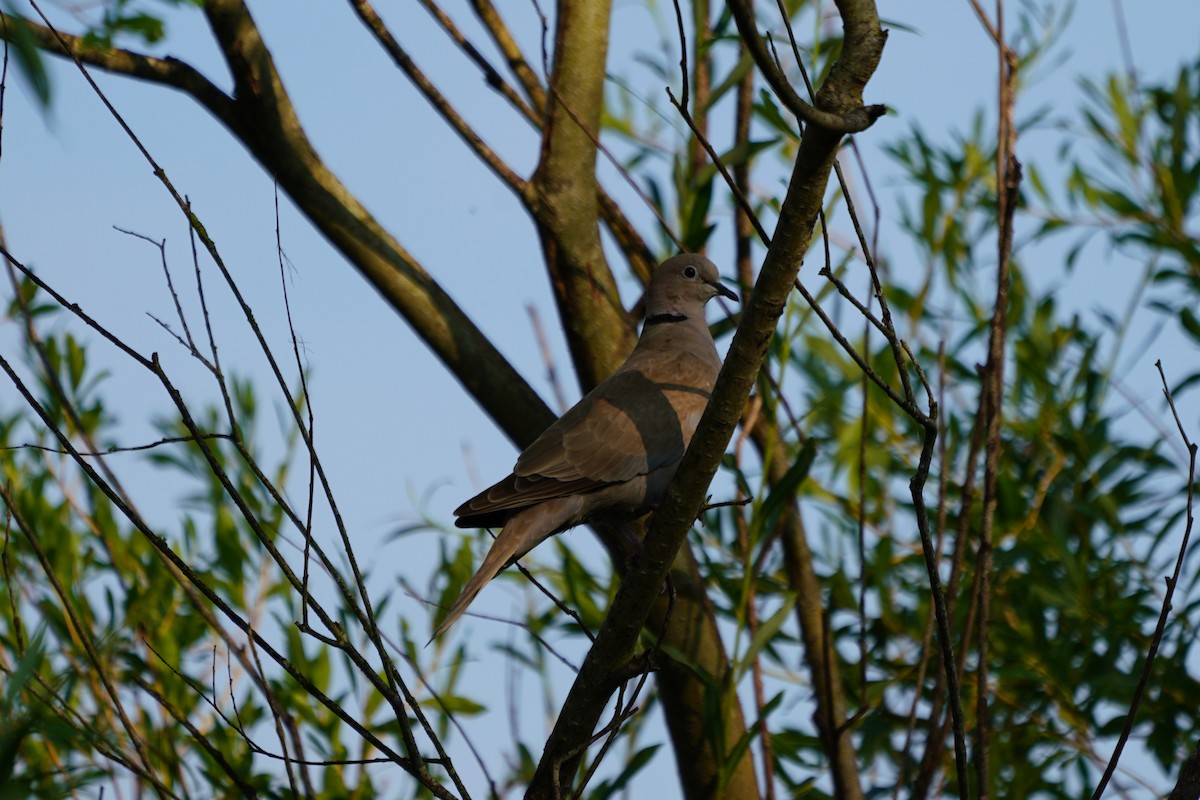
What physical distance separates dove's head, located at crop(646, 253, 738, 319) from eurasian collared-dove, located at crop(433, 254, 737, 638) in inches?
16.2

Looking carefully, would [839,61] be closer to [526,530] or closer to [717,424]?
[717,424]

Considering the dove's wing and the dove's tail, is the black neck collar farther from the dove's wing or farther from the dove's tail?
the dove's tail

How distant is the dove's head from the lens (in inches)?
183

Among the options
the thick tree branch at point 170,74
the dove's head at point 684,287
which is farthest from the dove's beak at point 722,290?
the thick tree branch at point 170,74

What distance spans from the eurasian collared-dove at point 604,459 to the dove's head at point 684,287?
412 mm

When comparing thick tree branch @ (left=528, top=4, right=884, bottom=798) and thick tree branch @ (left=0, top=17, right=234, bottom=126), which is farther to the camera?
thick tree branch @ (left=0, top=17, right=234, bottom=126)

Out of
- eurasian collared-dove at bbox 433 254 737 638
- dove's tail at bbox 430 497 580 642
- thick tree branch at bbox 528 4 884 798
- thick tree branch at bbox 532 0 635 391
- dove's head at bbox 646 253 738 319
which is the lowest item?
thick tree branch at bbox 528 4 884 798

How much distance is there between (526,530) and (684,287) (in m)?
1.48

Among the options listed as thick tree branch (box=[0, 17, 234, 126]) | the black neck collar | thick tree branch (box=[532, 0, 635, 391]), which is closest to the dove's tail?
thick tree branch (box=[532, 0, 635, 391])

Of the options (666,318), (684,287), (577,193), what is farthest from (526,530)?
(684,287)

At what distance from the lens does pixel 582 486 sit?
12.1ft

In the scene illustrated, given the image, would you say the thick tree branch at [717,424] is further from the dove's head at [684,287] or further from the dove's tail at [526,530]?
the dove's head at [684,287]

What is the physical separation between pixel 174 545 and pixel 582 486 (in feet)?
4.28

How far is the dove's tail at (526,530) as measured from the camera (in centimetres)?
337
